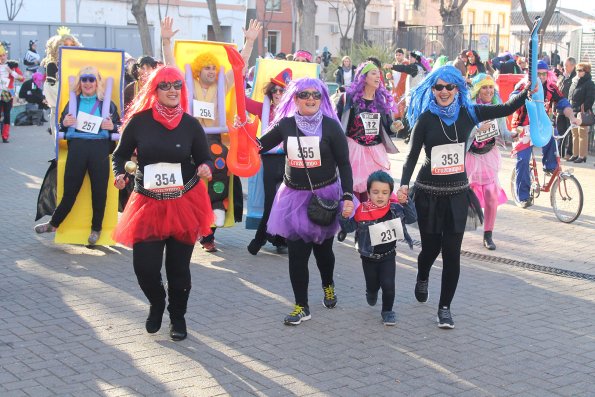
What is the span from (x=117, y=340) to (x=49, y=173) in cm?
355

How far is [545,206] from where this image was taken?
39.5 ft

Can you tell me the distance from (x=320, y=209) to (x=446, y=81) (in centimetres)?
128

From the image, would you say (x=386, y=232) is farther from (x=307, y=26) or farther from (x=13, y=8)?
(x=13, y=8)

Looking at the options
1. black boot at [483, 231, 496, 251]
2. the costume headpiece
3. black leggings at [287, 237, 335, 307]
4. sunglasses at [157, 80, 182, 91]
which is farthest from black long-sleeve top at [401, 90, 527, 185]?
black boot at [483, 231, 496, 251]

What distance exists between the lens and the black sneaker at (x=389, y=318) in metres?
6.57

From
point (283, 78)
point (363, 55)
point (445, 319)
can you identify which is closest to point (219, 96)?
point (283, 78)

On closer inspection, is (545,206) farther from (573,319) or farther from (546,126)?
(573,319)

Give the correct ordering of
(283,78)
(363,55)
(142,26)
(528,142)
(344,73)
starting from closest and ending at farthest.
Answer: (283,78) < (528,142) < (344,73) < (363,55) < (142,26)

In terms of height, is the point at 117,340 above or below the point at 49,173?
below

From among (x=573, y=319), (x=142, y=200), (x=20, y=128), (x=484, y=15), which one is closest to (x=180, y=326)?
(x=142, y=200)

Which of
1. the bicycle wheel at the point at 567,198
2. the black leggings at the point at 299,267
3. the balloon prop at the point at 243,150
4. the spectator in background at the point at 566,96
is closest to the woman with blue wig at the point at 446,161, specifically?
the black leggings at the point at 299,267

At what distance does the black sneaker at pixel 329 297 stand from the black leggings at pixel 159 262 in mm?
1328

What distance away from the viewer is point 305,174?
6.55 metres

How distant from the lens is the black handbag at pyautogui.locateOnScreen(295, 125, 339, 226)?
6.44 m
